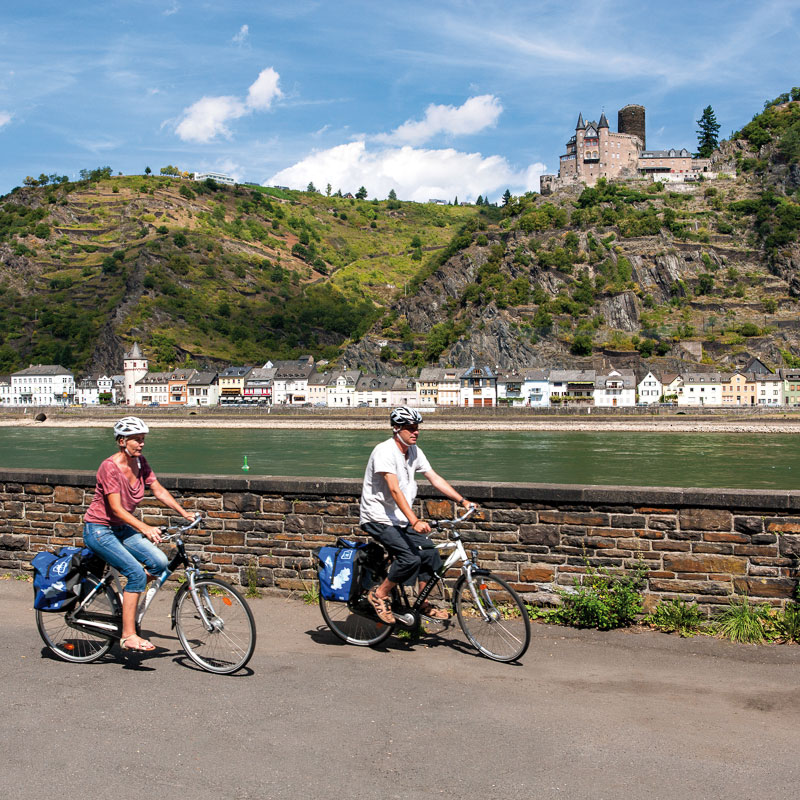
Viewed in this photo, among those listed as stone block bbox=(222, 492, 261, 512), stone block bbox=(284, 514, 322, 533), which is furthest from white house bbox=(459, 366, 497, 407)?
stone block bbox=(284, 514, 322, 533)

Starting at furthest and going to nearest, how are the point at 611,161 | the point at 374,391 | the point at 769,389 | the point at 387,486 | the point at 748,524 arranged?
1. the point at 611,161
2. the point at 374,391
3. the point at 769,389
4. the point at 748,524
5. the point at 387,486

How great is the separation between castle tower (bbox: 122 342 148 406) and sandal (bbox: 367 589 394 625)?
4722 inches

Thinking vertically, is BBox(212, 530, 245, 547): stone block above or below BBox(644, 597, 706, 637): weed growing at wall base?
above

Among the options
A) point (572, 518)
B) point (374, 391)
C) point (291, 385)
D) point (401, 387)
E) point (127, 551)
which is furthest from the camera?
point (291, 385)

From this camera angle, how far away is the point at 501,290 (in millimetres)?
115562

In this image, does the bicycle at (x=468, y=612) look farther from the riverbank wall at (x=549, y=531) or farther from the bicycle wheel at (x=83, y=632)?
the bicycle wheel at (x=83, y=632)

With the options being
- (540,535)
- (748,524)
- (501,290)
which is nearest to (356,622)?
(540,535)

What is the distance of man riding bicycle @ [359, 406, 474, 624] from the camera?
16.8ft

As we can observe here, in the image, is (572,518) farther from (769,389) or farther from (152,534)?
(769,389)

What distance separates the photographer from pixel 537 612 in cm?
609

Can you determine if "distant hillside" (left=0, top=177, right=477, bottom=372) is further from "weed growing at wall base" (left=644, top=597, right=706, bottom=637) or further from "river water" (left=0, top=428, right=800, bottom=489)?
"weed growing at wall base" (left=644, top=597, right=706, bottom=637)

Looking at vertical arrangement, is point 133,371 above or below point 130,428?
above

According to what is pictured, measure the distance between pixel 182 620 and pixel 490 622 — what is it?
1986 millimetres

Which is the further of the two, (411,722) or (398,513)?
(398,513)
